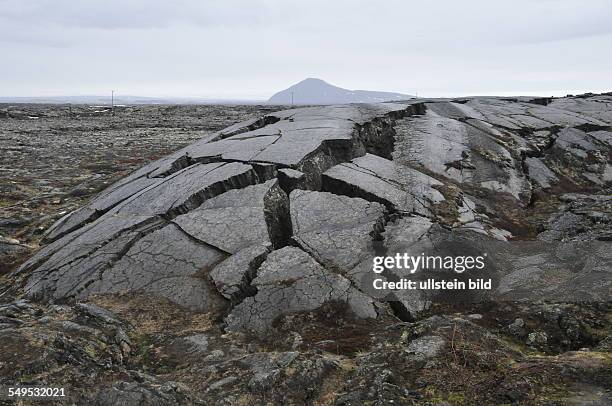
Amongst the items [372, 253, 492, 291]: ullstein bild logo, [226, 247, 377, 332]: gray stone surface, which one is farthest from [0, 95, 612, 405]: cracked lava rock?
[372, 253, 492, 291]: ullstein bild logo

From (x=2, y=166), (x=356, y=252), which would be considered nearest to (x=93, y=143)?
(x=2, y=166)

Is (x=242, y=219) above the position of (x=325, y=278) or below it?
above

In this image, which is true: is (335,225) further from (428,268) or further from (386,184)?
(386,184)

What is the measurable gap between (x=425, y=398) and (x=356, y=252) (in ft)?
9.83

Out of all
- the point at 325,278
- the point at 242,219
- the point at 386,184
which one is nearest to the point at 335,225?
the point at 325,278

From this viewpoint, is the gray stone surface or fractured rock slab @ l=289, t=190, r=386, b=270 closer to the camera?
the gray stone surface

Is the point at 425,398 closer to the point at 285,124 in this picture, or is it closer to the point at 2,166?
the point at 285,124

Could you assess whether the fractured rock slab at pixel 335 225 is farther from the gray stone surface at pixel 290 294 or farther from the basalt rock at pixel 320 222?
the gray stone surface at pixel 290 294

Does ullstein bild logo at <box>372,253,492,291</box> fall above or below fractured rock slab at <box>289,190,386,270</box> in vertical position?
below

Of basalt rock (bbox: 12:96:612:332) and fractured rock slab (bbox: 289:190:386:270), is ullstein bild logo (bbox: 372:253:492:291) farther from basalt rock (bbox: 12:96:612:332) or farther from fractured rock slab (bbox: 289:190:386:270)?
fractured rock slab (bbox: 289:190:386:270)

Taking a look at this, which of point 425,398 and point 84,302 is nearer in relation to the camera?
point 425,398

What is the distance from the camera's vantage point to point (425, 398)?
370cm

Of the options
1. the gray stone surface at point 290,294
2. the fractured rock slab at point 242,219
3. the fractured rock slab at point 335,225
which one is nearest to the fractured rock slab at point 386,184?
the fractured rock slab at point 335,225

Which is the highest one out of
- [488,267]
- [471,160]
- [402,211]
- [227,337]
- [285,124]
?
[285,124]
